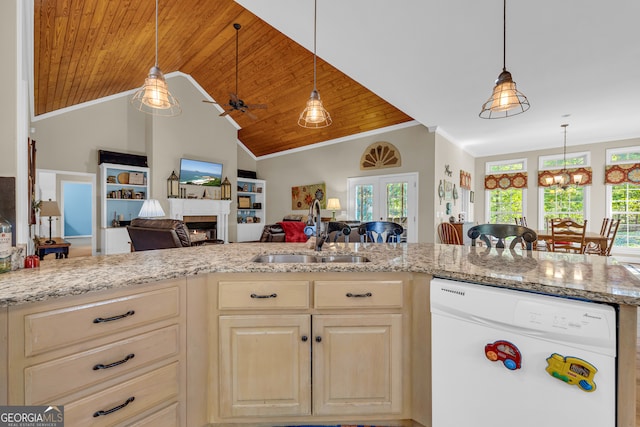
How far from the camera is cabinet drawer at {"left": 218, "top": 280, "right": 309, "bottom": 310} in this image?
1440 mm

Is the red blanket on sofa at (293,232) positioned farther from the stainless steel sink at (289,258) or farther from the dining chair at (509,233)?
the dining chair at (509,233)

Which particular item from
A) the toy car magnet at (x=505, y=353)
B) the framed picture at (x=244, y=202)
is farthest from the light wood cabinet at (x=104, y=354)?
the framed picture at (x=244, y=202)

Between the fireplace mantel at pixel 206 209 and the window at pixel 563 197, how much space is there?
312 inches

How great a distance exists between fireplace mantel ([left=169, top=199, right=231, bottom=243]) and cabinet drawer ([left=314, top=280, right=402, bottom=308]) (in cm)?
645

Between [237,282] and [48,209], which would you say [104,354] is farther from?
[48,209]

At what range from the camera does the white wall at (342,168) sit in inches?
243

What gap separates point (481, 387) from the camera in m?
1.23

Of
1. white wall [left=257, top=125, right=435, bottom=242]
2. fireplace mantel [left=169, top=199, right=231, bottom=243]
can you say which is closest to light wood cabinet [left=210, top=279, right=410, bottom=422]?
white wall [left=257, top=125, right=435, bottom=242]

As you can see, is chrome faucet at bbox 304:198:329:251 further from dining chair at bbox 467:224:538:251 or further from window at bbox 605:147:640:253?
window at bbox 605:147:640:253

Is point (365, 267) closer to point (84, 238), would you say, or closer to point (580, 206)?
point (580, 206)

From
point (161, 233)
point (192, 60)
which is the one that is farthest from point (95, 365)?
point (192, 60)

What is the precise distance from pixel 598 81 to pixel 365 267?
4353mm

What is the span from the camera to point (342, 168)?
25.0 ft

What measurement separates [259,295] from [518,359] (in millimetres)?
1096
